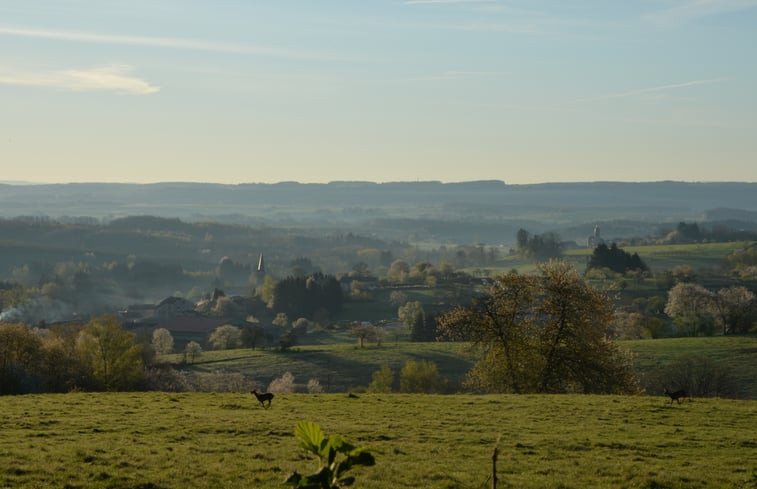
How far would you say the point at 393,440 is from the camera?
26516mm

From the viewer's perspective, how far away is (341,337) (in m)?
135

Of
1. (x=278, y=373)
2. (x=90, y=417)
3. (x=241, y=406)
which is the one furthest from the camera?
(x=278, y=373)

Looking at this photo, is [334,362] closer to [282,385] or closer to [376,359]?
[376,359]

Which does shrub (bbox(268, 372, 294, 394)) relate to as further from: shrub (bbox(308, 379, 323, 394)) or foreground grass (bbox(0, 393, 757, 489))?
foreground grass (bbox(0, 393, 757, 489))

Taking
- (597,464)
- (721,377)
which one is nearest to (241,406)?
(597,464)

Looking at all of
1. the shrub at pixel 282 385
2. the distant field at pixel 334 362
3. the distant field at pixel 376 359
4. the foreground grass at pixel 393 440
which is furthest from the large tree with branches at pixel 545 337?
the shrub at pixel 282 385

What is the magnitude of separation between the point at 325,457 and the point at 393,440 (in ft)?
66.2

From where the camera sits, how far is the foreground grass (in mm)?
20562

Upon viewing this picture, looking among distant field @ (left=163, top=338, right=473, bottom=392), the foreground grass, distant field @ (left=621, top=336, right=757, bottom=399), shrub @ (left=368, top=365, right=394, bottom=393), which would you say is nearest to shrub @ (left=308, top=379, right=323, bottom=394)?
distant field @ (left=163, top=338, right=473, bottom=392)

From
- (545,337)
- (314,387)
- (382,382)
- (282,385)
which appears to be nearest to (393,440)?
(545,337)

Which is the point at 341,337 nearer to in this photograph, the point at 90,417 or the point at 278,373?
the point at 278,373

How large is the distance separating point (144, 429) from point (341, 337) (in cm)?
10765

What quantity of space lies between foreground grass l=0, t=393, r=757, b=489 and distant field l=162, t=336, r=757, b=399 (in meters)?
43.4

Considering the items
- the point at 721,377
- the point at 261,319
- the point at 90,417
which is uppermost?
the point at 90,417
